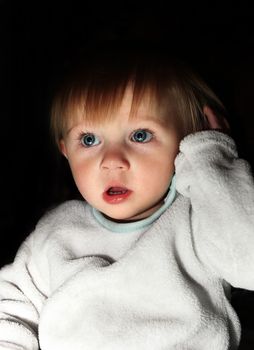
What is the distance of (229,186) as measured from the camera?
32.2 inches

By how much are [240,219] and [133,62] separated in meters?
0.31

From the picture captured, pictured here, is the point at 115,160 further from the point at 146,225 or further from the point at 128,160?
the point at 146,225

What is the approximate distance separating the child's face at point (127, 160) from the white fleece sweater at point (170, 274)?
3 centimetres

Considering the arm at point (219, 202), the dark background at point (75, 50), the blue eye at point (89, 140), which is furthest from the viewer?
the dark background at point (75, 50)

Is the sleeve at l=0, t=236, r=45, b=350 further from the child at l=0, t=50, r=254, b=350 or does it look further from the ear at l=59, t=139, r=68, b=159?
the ear at l=59, t=139, r=68, b=159

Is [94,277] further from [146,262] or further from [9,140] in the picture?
[9,140]

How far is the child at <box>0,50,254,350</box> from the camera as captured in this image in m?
0.83

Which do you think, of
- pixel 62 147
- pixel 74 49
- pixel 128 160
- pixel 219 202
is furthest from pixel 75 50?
pixel 219 202

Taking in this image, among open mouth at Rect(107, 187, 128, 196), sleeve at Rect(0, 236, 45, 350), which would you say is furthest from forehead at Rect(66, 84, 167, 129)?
sleeve at Rect(0, 236, 45, 350)

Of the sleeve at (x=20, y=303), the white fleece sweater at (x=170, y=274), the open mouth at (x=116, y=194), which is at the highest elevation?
the open mouth at (x=116, y=194)

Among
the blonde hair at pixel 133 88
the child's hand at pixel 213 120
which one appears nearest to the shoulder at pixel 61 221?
the blonde hair at pixel 133 88

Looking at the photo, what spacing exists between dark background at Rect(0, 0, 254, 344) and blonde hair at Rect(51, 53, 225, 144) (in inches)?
2.5

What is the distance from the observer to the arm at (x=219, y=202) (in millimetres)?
793

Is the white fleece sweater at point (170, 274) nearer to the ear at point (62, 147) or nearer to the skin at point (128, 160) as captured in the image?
the skin at point (128, 160)
